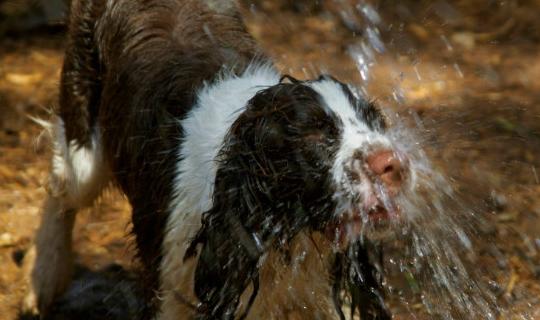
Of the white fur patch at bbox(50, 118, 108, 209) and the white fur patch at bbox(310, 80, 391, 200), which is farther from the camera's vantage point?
the white fur patch at bbox(50, 118, 108, 209)

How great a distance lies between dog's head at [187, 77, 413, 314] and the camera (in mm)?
3008

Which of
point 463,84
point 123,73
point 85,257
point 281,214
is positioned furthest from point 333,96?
point 463,84

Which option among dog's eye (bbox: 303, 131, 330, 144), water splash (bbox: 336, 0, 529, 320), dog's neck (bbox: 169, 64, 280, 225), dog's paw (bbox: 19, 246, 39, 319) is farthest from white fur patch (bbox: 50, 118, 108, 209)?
dog's eye (bbox: 303, 131, 330, 144)

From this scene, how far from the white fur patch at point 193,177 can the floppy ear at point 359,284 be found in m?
0.55

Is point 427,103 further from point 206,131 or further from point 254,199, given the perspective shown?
point 254,199

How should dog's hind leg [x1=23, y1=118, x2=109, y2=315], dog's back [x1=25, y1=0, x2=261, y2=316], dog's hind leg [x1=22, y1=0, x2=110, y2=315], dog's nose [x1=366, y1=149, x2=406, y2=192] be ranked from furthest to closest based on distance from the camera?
Answer: dog's hind leg [x1=23, y1=118, x2=109, y2=315] < dog's hind leg [x1=22, y1=0, x2=110, y2=315] < dog's back [x1=25, y1=0, x2=261, y2=316] < dog's nose [x1=366, y1=149, x2=406, y2=192]

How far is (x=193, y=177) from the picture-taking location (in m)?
3.59

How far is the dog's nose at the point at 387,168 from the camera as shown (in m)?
2.97

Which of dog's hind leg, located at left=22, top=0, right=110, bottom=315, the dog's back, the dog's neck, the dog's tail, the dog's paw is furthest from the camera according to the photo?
the dog's paw

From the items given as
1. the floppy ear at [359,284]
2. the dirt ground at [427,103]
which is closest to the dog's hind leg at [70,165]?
the dirt ground at [427,103]

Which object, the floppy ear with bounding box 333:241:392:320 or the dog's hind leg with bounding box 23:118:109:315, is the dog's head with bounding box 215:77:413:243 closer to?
the floppy ear with bounding box 333:241:392:320

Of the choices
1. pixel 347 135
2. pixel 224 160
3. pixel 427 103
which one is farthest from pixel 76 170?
pixel 427 103

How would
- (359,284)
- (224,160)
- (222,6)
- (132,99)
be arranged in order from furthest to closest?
(222,6), (132,99), (359,284), (224,160)

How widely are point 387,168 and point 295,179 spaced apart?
0.33 metres
